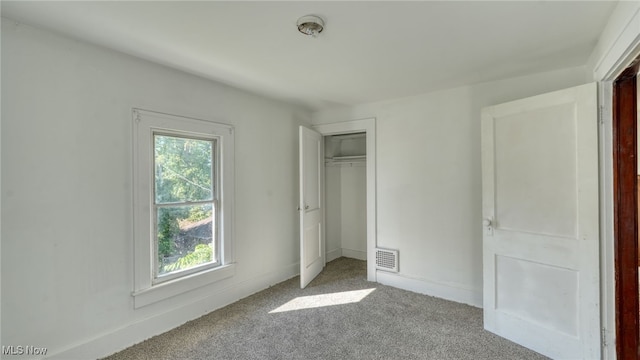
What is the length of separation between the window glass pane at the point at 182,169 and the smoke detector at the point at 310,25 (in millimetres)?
1604

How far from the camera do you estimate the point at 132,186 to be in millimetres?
2281

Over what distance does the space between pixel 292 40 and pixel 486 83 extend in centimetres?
208

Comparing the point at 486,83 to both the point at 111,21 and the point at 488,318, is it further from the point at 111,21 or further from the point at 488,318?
the point at 111,21

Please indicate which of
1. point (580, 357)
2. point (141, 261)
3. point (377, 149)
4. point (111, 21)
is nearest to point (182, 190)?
point (141, 261)

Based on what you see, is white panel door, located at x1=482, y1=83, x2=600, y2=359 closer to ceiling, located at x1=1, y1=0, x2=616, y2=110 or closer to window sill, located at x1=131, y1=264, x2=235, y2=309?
ceiling, located at x1=1, y1=0, x2=616, y2=110

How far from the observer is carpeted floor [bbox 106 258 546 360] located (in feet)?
7.06

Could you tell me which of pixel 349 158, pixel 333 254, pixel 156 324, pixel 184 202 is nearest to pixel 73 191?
pixel 184 202

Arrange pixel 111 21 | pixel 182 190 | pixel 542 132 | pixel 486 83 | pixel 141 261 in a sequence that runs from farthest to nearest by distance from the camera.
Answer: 1. pixel 486 83
2. pixel 182 190
3. pixel 141 261
4. pixel 542 132
5. pixel 111 21

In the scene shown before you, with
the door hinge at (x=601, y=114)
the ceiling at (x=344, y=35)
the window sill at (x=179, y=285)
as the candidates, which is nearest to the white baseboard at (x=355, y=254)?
the window sill at (x=179, y=285)

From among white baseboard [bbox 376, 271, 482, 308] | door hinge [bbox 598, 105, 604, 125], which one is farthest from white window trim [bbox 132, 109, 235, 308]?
door hinge [bbox 598, 105, 604, 125]

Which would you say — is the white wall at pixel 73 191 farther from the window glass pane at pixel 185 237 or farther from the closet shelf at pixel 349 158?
the closet shelf at pixel 349 158

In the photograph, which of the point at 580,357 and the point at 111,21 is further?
the point at 580,357

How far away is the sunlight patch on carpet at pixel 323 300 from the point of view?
9.52 ft

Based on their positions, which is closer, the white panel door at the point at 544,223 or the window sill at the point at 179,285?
the white panel door at the point at 544,223
